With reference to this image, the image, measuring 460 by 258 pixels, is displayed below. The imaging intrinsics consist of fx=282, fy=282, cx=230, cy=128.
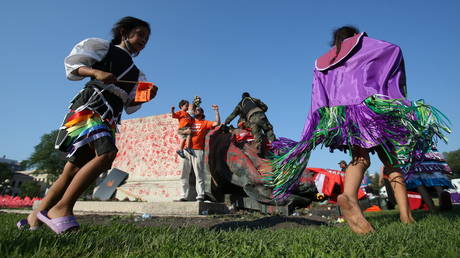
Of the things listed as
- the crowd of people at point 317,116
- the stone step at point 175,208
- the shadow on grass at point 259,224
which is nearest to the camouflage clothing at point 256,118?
the stone step at point 175,208

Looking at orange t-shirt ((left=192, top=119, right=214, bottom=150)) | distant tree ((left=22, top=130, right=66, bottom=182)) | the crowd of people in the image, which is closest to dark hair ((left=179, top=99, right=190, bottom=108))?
orange t-shirt ((left=192, top=119, right=214, bottom=150))

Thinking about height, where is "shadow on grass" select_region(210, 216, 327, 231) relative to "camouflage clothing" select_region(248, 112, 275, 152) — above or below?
below

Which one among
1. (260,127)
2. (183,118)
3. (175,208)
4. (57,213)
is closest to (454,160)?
(260,127)

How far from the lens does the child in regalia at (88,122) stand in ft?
6.13

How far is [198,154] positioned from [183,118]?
886 mm

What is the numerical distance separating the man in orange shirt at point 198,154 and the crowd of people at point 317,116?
3.00 m

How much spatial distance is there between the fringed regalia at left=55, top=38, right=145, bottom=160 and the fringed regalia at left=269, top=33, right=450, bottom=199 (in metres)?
1.51

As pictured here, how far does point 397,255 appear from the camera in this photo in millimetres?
1143

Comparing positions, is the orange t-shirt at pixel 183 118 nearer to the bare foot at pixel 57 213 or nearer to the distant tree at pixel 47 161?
the bare foot at pixel 57 213

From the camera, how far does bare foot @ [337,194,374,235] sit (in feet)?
6.18

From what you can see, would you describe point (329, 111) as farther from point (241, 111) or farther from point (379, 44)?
point (241, 111)

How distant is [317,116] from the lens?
8.11ft

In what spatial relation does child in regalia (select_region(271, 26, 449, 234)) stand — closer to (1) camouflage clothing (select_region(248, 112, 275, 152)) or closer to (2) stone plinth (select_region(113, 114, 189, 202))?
(1) camouflage clothing (select_region(248, 112, 275, 152))

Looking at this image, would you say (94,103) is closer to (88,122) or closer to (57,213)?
(88,122)
